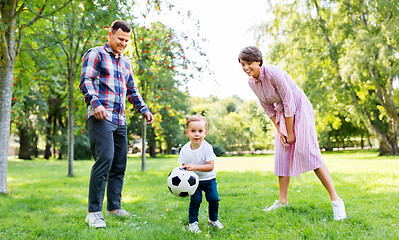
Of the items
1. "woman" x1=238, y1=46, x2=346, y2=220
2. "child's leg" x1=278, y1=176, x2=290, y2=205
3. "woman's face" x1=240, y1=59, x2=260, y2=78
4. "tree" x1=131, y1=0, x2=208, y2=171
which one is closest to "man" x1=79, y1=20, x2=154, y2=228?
"woman's face" x1=240, y1=59, x2=260, y2=78

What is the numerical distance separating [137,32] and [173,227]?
8375 millimetres

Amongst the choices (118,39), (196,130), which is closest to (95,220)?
(196,130)

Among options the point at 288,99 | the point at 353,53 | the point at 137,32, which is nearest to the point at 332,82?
the point at 353,53

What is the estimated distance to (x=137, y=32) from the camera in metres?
10.2

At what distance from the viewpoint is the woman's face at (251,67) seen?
3518 mm

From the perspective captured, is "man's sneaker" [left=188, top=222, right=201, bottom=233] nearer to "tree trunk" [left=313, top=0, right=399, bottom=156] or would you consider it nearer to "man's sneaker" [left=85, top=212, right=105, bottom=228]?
"man's sneaker" [left=85, top=212, right=105, bottom=228]

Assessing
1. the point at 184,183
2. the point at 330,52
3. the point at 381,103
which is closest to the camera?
the point at 184,183

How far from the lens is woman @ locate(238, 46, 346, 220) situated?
11.4 ft

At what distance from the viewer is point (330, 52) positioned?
57.2 feet

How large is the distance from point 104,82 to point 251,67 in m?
1.74

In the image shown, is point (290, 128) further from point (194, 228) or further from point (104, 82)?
point (104, 82)

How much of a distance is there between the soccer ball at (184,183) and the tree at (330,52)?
15472mm

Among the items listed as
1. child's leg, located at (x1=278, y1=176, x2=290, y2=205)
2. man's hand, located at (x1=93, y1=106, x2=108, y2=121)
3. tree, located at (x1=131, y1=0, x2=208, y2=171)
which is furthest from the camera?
tree, located at (x1=131, y1=0, x2=208, y2=171)

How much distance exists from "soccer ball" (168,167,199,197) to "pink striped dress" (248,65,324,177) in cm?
137
